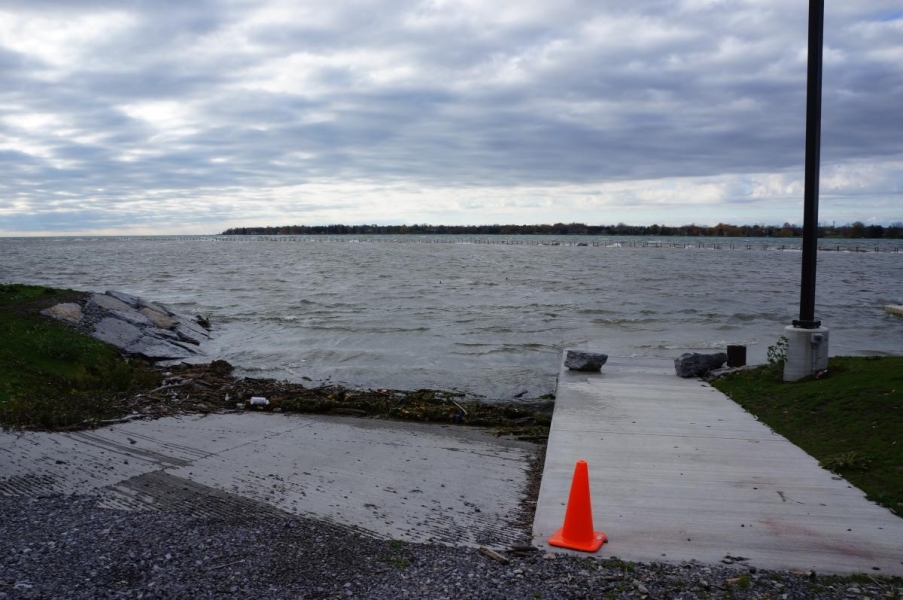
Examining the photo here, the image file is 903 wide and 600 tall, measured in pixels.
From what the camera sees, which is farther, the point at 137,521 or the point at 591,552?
the point at 137,521

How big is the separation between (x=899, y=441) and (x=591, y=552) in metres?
3.96

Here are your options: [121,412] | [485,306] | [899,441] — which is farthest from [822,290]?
[121,412]

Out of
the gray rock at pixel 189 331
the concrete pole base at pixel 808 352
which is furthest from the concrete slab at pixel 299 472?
the gray rock at pixel 189 331

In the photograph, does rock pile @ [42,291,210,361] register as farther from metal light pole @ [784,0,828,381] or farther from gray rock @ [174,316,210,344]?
metal light pole @ [784,0,828,381]

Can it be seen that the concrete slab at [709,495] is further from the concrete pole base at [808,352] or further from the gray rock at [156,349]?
the gray rock at [156,349]

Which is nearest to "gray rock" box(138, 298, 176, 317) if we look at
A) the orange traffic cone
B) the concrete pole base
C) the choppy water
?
the choppy water

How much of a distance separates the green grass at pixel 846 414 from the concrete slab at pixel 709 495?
0.20 metres

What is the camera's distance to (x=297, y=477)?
689 centimetres

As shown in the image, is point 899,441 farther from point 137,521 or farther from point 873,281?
point 873,281

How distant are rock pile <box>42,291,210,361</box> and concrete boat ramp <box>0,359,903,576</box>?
7.25 meters

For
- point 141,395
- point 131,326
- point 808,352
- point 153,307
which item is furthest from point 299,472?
point 153,307

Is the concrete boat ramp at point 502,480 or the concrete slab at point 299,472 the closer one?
the concrete boat ramp at point 502,480

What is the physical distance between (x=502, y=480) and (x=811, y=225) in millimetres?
6048

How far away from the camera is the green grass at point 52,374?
8.69m
